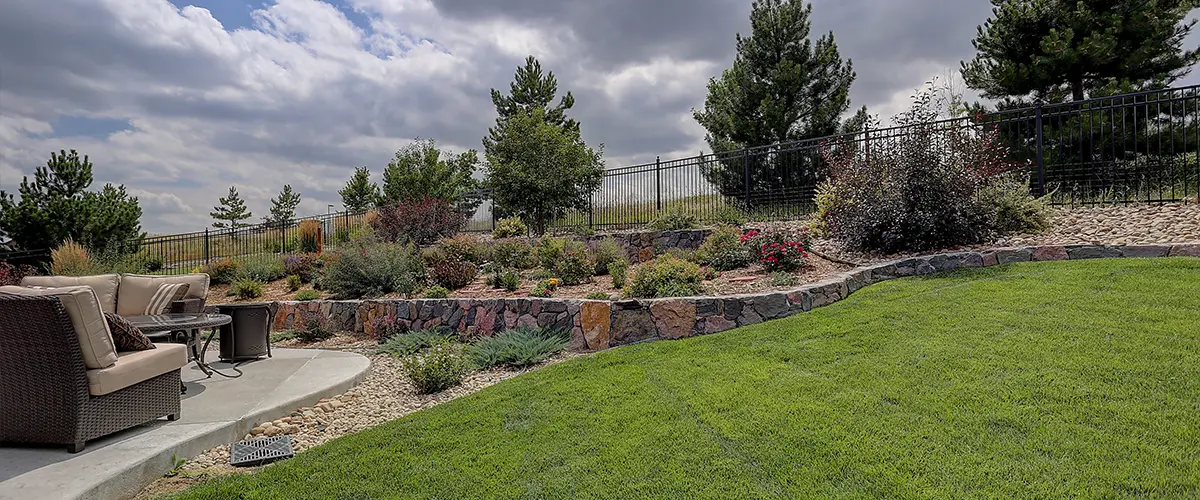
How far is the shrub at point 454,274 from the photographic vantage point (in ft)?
30.6

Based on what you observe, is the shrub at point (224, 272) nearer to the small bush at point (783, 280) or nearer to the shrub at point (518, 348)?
the shrub at point (518, 348)

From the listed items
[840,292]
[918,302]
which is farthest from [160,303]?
[918,302]

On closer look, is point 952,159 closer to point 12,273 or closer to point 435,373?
point 435,373

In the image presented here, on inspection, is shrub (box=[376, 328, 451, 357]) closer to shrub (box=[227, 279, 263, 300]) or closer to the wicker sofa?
the wicker sofa

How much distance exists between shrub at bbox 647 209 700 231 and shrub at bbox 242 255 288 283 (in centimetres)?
833

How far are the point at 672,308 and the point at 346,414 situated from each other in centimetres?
321

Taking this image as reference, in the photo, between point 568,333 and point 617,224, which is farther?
point 617,224

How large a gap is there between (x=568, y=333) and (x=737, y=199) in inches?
357

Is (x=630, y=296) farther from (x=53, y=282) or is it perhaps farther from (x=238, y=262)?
(x=238, y=262)

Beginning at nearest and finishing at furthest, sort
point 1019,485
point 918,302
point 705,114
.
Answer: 1. point 1019,485
2. point 918,302
3. point 705,114

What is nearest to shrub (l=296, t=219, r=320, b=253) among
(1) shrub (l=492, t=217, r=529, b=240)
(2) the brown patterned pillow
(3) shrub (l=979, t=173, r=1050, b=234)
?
(1) shrub (l=492, t=217, r=529, b=240)

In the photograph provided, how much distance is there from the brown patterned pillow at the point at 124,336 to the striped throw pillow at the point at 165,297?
9.08 ft

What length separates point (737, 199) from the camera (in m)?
14.6

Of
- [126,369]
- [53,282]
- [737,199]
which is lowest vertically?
[126,369]
